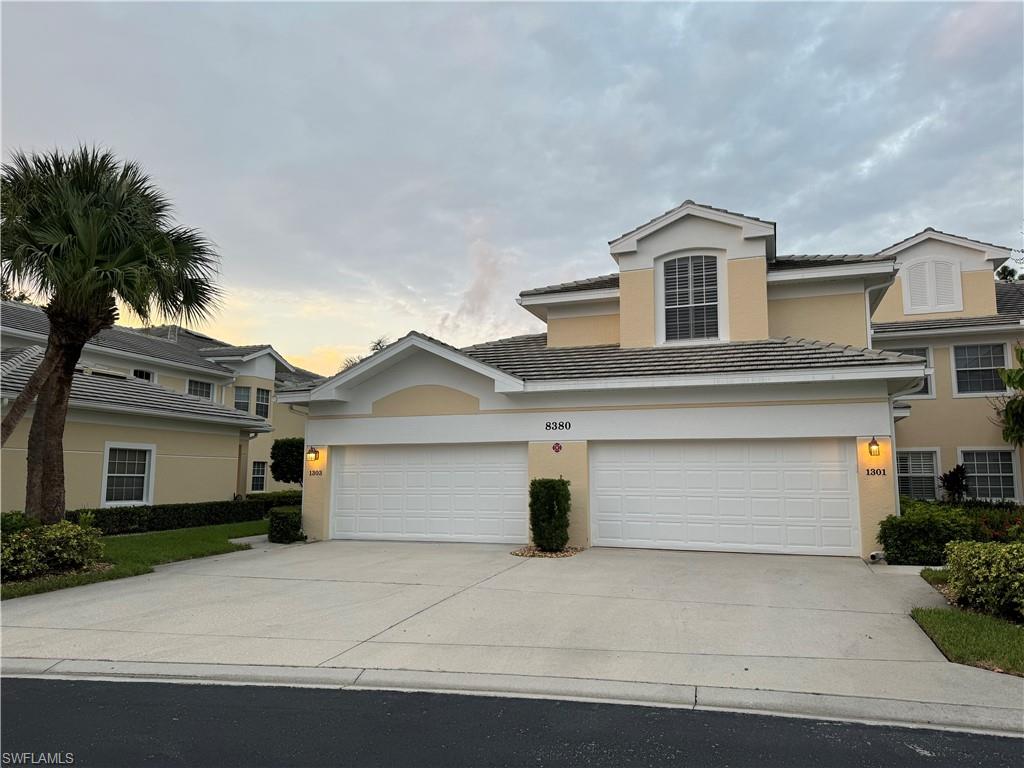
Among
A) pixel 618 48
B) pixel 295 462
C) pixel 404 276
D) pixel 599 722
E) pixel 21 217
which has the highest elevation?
pixel 618 48

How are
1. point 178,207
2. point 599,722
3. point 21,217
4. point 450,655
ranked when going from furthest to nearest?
point 178,207
point 21,217
point 450,655
point 599,722

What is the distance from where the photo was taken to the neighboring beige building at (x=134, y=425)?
49.9ft

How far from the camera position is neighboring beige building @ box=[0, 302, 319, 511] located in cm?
1522

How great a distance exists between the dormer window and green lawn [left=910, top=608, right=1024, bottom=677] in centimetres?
1609

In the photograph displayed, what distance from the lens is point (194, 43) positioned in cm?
1252

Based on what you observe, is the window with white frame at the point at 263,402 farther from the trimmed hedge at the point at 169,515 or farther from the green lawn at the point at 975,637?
the green lawn at the point at 975,637

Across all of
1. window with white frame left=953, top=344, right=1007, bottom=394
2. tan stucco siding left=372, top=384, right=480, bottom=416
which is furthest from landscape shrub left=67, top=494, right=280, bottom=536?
window with white frame left=953, top=344, right=1007, bottom=394

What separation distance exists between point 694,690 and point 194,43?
554 inches

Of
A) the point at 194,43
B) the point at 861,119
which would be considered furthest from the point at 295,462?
the point at 861,119

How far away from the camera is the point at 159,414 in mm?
17047

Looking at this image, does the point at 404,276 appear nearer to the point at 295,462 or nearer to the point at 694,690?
the point at 295,462

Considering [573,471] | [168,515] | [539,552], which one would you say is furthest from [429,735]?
[168,515]

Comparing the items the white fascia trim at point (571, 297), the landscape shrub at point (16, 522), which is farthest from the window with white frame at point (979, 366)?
the landscape shrub at point (16, 522)

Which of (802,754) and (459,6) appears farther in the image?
(459,6)
